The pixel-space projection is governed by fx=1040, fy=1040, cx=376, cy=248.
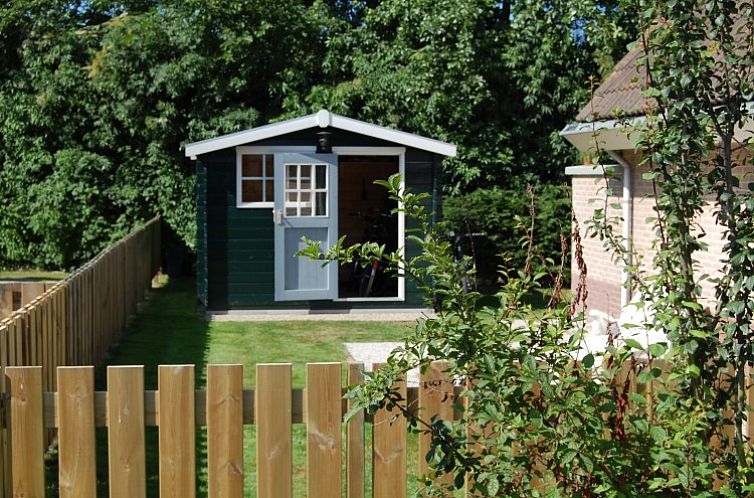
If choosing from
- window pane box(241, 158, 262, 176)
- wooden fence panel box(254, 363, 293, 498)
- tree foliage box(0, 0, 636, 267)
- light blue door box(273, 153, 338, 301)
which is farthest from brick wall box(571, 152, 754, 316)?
tree foliage box(0, 0, 636, 267)

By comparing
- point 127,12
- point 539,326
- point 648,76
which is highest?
point 127,12

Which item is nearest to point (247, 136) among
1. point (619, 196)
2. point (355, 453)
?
point (619, 196)

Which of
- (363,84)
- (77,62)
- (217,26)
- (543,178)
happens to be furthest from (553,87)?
(77,62)

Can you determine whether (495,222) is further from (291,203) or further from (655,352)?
(655,352)

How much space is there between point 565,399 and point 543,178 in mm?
18175

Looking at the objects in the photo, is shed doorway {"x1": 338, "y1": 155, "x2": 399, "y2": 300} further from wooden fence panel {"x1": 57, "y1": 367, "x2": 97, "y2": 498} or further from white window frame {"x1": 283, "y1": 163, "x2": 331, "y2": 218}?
wooden fence panel {"x1": 57, "y1": 367, "x2": 97, "y2": 498}

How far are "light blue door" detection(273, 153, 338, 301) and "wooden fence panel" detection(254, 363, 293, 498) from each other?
10.2 meters

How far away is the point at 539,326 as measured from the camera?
3.74 meters

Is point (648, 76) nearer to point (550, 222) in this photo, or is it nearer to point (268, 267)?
point (268, 267)

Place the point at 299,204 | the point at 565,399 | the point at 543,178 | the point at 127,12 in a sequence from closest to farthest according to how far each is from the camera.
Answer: the point at 565,399, the point at 299,204, the point at 543,178, the point at 127,12

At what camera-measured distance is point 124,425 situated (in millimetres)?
4238

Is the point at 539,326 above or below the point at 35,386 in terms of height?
above

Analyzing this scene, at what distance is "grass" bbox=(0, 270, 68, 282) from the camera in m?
19.7

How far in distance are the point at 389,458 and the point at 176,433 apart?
0.88m
